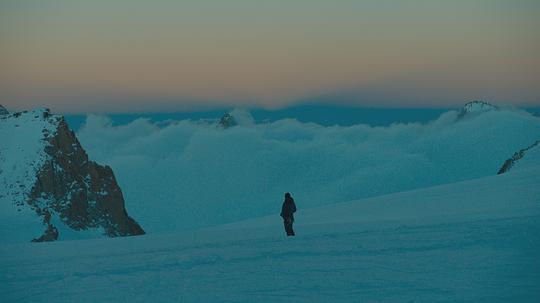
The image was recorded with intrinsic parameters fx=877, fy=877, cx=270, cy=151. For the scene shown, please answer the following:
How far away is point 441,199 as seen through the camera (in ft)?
127

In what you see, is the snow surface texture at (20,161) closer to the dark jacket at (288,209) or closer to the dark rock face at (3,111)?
the dark rock face at (3,111)

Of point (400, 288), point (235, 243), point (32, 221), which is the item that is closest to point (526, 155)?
point (32, 221)

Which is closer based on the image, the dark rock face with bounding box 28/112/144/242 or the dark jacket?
the dark jacket

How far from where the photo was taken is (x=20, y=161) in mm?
111500

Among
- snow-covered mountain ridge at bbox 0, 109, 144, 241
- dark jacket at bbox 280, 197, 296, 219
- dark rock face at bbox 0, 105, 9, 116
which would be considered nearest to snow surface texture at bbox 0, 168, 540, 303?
dark jacket at bbox 280, 197, 296, 219

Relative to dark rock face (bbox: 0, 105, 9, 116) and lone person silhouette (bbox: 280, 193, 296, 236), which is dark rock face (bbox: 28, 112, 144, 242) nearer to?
dark rock face (bbox: 0, 105, 9, 116)

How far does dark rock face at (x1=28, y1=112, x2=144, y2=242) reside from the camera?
360 feet

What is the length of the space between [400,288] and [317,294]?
58.2 inches

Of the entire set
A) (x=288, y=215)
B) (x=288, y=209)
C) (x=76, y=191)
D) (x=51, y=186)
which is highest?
(x=76, y=191)

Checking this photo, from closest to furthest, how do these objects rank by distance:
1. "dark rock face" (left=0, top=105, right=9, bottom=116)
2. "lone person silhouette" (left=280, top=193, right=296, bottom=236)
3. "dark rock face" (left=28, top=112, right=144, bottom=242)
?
"lone person silhouette" (left=280, top=193, right=296, bottom=236)
"dark rock face" (left=28, top=112, right=144, bottom=242)
"dark rock face" (left=0, top=105, right=9, bottom=116)

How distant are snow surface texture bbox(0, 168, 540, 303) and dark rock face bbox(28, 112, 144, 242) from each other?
82.2 meters

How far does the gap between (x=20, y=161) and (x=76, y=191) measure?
953 cm

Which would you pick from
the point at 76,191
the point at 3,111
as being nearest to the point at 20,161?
the point at 76,191

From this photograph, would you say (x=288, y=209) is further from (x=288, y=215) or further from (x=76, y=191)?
(x=76, y=191)
